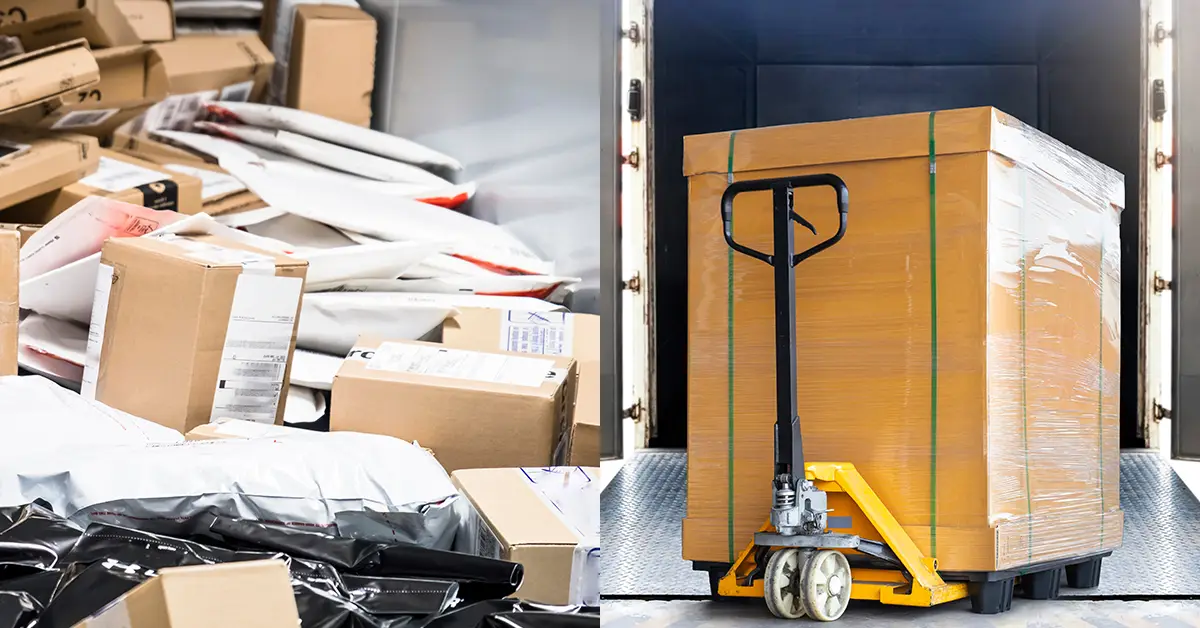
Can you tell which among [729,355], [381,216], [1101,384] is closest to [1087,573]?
[1101,384]

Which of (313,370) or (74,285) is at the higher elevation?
(74,285)

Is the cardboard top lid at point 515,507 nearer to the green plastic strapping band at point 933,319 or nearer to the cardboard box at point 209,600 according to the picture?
the cardboard box at point 209,600

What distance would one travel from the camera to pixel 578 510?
1810mm

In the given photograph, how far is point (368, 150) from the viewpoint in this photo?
3.06 metres

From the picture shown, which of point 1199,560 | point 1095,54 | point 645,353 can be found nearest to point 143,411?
point 645,353

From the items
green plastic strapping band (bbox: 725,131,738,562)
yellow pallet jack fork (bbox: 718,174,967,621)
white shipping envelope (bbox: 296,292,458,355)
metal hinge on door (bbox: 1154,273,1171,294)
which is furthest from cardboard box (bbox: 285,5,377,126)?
metal hinge on door (bbox: 1154,273,1171,294)

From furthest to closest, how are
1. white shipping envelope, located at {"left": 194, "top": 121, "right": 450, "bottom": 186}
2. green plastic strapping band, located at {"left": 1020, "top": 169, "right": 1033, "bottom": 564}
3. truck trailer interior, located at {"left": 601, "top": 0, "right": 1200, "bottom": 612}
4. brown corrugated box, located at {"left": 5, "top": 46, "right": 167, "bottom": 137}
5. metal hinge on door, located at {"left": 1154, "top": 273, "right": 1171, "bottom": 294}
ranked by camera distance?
truck trailer interior, located at {"left": 601, "top": 0, "right": 1200, "bottom": 612}, metal hinge on door, located at {"left": 1154, "top": 273, "right": 1171, "bottom": 294}, white shipping envelope, located at {"left": 194, "top": 121, "right": 450, "bottom": 186}, brown corrugated box, located at {"left": 5, "top": 46, "right": 167, "bottom": 137}, green plastic strapping band, located at {"left": 1020, "top": 169, "right": 1033, "bottom": 564}

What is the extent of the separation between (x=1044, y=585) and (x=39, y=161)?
97.7 inches

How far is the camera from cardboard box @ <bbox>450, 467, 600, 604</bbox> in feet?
5.23

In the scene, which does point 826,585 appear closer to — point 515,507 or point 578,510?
point 578,510

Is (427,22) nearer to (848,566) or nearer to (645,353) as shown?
(645,353)

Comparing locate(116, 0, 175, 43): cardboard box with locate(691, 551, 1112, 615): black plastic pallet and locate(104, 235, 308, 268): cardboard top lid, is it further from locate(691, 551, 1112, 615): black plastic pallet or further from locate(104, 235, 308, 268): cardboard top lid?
locate(691, 551, 1112, 615): black plastic pallet

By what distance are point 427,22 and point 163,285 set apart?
1.27 meters

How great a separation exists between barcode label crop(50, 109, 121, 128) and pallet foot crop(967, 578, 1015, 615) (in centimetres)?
242
